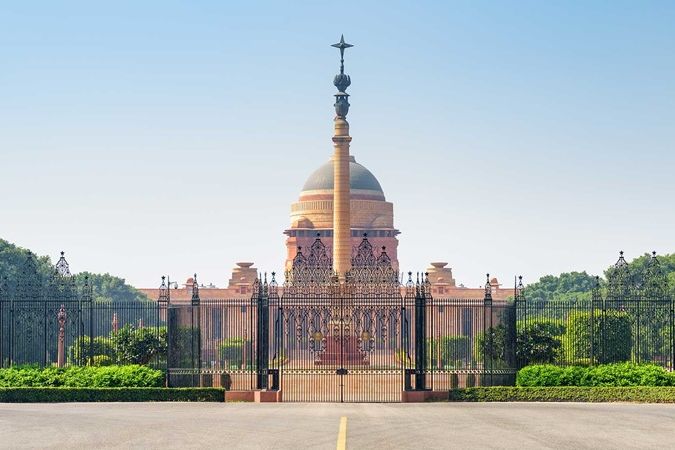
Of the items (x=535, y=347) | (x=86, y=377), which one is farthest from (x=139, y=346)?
(x=535, y=347)

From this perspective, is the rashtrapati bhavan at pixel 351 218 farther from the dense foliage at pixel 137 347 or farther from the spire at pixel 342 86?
the dense foliage at pixel 137 347

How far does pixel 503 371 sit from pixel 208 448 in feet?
63.3

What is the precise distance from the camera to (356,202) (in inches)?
4658

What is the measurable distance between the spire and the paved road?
3321cm

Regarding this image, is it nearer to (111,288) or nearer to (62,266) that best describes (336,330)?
(62,266)

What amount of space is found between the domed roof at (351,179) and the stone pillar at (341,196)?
161ft

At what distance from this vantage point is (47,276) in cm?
8862

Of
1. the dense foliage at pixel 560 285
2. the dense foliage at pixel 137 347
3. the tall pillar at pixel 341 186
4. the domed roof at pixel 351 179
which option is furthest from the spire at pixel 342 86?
the dense foliage at pixel 560 285

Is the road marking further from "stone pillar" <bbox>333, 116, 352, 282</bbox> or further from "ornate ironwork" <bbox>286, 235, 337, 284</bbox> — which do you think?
"stone pillar" <bbox>333, 116, 352, 282</bbox>

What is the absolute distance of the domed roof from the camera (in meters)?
119

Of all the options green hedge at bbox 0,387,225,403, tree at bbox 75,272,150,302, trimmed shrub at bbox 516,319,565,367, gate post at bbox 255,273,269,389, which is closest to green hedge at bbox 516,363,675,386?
trimmed shrub at bbox 516,319,565,367

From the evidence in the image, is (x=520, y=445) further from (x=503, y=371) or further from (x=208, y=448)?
(x=503, y=371)

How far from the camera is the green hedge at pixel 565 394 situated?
122ft

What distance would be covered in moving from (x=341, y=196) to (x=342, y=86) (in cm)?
667
